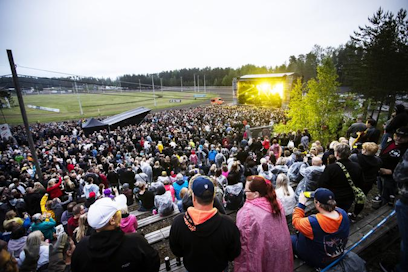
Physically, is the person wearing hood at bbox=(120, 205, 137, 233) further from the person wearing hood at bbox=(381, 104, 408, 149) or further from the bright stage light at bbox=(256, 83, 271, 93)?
the bright stage light at bbox=(256, 83, 271, 93)

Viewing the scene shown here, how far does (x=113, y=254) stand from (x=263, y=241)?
1570 mm

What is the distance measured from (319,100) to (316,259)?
12.8 metres

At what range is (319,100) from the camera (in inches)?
500

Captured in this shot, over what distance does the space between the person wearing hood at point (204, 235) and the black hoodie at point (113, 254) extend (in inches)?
12.6

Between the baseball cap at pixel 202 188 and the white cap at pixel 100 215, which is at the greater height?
the baseball cap at pixel 202 188

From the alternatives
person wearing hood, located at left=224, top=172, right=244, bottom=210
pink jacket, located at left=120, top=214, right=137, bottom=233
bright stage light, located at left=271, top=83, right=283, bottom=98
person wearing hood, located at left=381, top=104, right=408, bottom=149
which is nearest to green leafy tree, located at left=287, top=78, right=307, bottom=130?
person wearing hood, located at left=381, top=104, right=408, bottom=149

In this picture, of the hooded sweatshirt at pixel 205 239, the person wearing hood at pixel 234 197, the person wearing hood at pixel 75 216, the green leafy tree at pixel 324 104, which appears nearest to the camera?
the hooded sweatshirt at pixel 205 239

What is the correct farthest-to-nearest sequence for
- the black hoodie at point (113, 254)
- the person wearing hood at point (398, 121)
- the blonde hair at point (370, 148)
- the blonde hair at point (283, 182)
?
the person wearing hood at point (398, 121), the blonde hair at point (283, 182), the blonde hair at point (370, 148), the black hoodie at point (113, 254)

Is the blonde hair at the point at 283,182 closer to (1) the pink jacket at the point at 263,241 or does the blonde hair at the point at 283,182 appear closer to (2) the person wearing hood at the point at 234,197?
(2) the person wearing hood at the point at 234,197

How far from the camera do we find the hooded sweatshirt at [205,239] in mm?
1891

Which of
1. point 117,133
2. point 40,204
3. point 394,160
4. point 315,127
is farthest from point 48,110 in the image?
point 394,160

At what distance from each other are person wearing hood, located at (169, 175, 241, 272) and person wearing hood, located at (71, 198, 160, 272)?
1.11ft

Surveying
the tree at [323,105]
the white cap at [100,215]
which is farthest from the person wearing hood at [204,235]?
the tree at [323,105]

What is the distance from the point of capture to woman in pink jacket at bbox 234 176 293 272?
2156mm
